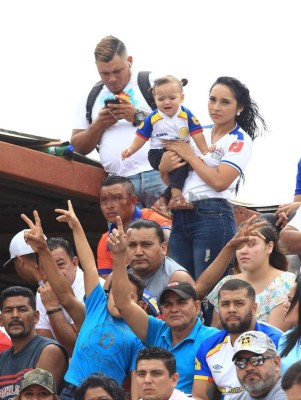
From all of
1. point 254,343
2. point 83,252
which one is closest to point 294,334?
point 254,343

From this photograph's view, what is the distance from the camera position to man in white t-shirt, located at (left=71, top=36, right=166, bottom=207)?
1254 centimetres

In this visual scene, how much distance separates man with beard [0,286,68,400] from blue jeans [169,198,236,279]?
153 cm

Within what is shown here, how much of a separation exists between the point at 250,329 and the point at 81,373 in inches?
56.0

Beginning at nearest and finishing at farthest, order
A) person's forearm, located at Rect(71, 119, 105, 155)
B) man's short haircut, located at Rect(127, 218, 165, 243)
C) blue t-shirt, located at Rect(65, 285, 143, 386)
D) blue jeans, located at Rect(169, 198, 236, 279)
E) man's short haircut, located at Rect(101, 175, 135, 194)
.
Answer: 1. blue t-shirt, located at Rect(65, 285, 143, 386)
2. man's short haircut, located at Rect(127, 218, 165, 243)
3. blue jeans, located at Rect(169, 198, 236, 279)
4. man's short haircut, located at Rect(101, 175, 135, 194)
5. person's forearm, located at Rect(71, 119, 105, 155)

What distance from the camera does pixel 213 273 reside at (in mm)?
11000

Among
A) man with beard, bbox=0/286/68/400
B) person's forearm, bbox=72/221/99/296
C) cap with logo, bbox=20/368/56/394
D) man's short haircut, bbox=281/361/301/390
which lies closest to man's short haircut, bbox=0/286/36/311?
man with beard, bbox=0/286/68/400

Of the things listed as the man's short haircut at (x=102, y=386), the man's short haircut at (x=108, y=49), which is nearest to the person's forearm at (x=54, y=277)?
the man's short haircut at (x=102, y=386)

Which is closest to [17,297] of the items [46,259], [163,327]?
[46,259]

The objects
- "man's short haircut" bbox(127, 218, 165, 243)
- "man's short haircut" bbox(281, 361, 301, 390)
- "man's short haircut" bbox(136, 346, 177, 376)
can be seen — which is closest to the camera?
"man's short haircut" bbox(281, 361, 301, 390)

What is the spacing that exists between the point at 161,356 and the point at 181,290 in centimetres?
82

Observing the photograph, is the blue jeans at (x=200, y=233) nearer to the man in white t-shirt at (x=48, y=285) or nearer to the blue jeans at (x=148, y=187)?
the blue jeans at (x=148, y=187)

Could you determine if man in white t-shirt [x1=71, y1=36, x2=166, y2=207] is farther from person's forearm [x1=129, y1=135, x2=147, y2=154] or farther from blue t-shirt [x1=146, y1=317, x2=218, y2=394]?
blue t-shirt [x1=146, y1=317, x2=218, y2=394]

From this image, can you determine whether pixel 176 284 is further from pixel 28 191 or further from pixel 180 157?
pixel 28 191

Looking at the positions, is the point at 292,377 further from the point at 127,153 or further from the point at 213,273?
the point at 127,153
